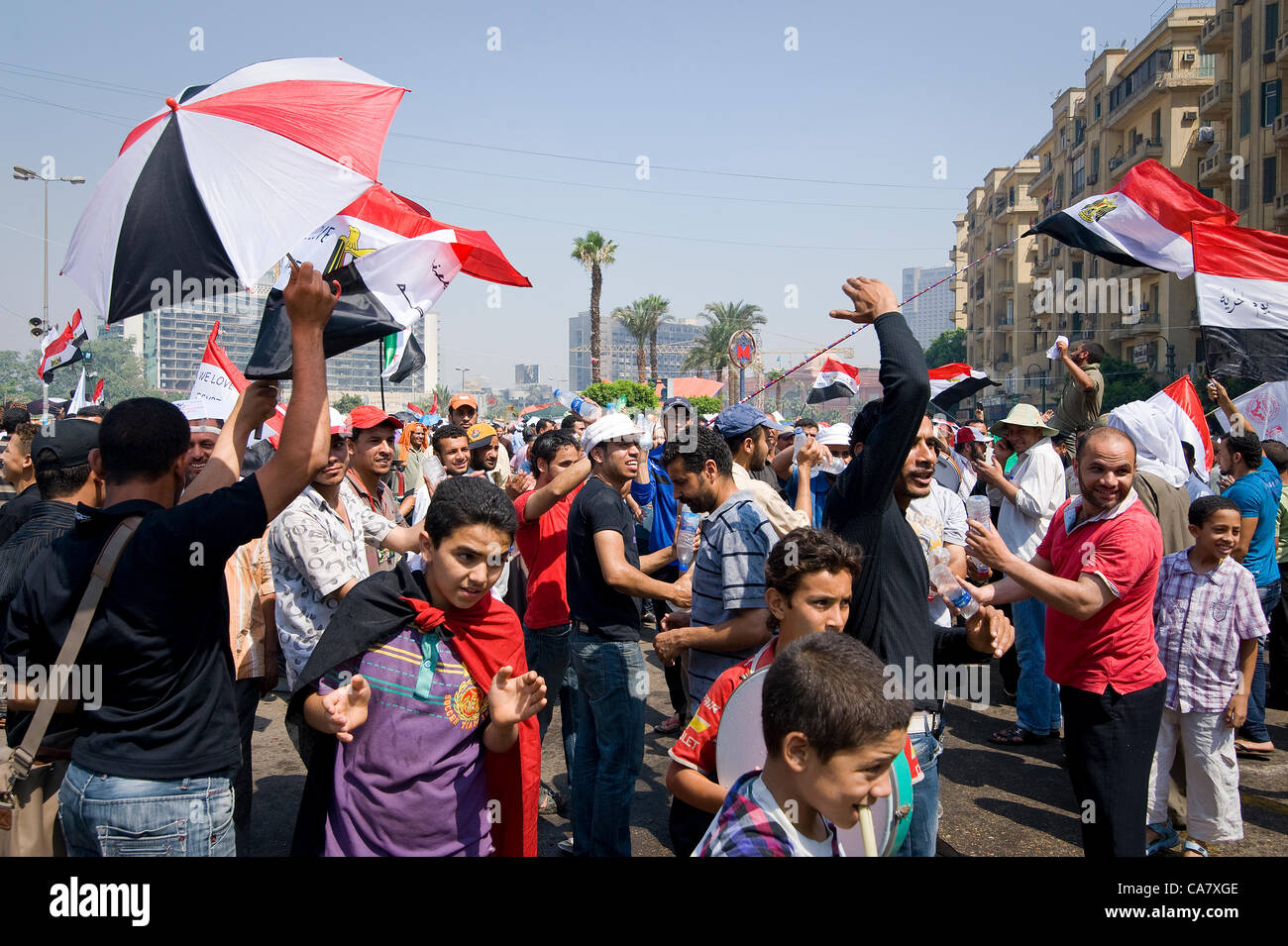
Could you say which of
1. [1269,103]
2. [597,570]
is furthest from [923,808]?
[1269,103]

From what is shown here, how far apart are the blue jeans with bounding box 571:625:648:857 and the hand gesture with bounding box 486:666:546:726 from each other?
1.62 meters

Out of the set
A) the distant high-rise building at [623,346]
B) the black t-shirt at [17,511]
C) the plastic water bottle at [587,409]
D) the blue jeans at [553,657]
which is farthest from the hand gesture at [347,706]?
the distant high-rise building at [623,346]

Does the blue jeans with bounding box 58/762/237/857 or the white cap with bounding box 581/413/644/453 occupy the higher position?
the white cap with bounding box 581/413/644/453

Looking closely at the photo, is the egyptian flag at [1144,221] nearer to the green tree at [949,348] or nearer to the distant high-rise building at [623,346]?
the green tree at [949,348]

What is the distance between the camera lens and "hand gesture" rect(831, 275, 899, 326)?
9.37ft

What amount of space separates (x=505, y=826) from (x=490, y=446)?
182 inches

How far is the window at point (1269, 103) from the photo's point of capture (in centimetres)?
3073

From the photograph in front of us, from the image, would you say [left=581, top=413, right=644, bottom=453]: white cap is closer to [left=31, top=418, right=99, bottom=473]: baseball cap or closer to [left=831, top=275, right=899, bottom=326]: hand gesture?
[left=831, top=275, right=899, bottom=326]: hand gesture

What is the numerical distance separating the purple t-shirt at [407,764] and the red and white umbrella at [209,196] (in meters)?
1.21

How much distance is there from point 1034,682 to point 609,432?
378cm

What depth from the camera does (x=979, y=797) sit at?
17.3ft

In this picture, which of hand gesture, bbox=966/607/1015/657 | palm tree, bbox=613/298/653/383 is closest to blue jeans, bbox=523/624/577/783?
hand gesture, bbox=966/607/1015/657

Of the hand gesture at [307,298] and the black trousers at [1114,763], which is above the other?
the hand gesture at [307,298]

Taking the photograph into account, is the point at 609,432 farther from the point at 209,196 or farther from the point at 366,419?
the point at 209,196
